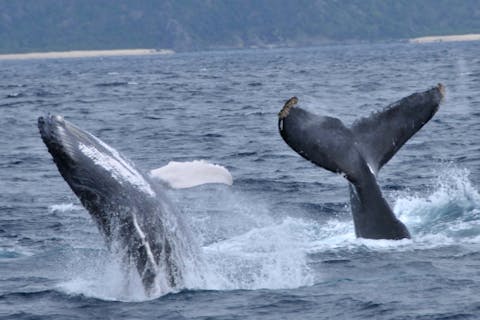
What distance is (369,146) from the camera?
40.3ft

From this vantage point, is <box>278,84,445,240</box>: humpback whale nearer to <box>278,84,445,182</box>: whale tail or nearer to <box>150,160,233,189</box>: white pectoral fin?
<box>278,84,445,182</box>: whale tail

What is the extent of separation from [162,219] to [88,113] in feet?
90.5

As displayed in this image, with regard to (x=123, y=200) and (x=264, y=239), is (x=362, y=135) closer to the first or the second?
(x=264, y=239)

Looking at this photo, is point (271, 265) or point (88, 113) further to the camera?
point (88, 113)

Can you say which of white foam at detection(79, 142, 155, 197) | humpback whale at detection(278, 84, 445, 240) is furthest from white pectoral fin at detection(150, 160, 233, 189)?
humpback whale at detection(278, 84, 445, 240)

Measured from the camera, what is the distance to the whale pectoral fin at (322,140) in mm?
11391

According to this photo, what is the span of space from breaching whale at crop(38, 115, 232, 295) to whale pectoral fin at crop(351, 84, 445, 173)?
7.13 feet

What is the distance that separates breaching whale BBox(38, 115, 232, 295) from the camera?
10.0 m

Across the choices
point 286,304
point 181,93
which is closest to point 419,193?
point 286,304

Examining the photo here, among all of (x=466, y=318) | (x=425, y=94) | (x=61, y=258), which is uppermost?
(x=425, y=94)

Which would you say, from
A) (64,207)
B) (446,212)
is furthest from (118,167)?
(64,207)

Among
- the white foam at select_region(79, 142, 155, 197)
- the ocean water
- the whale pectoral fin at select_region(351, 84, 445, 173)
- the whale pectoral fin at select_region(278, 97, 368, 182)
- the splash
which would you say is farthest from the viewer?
the splash

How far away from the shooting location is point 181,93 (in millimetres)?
49156

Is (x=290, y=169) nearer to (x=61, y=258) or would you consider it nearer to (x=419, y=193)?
(x=419, y=193)
